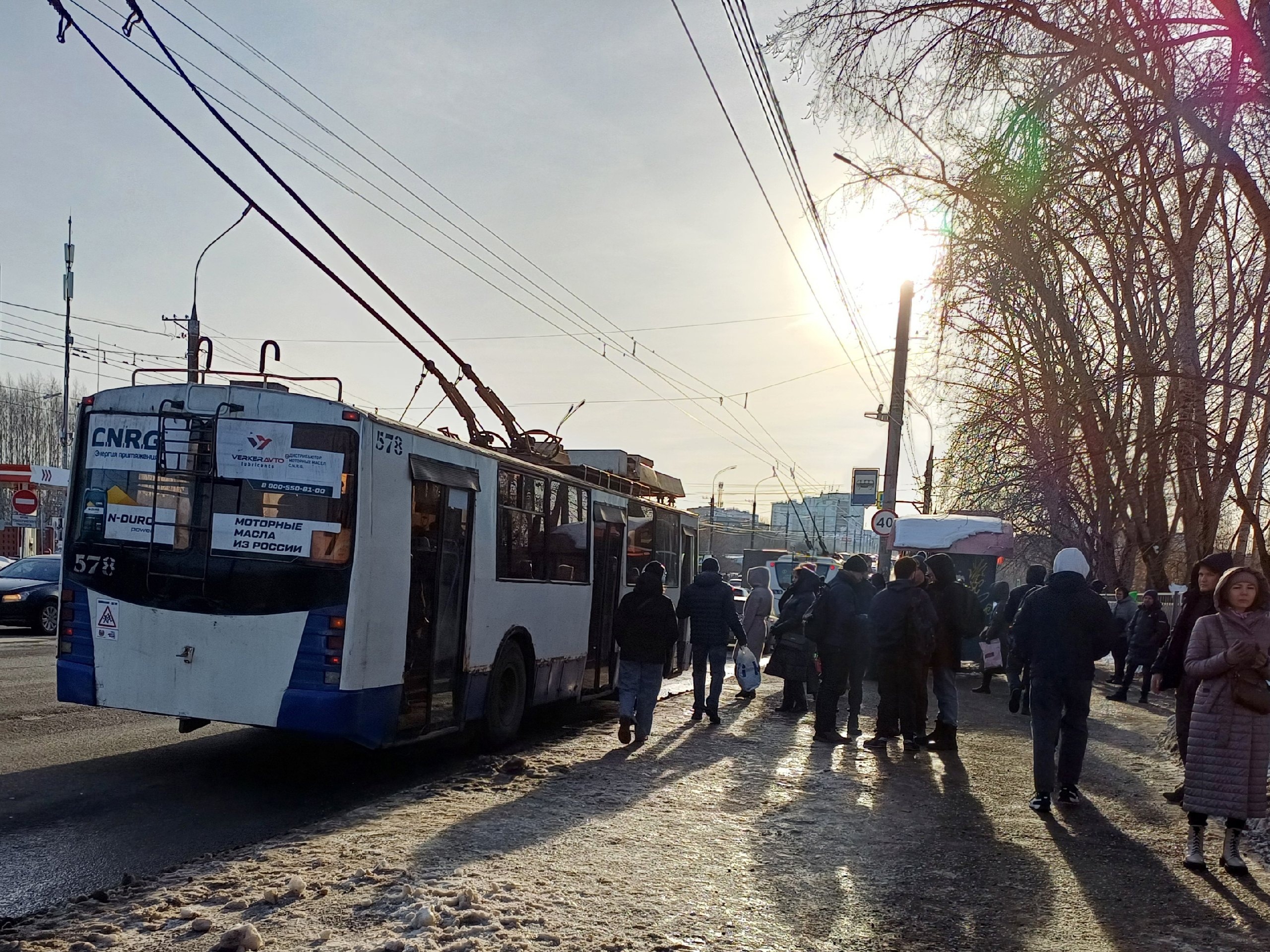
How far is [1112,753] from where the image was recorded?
37.1 ft

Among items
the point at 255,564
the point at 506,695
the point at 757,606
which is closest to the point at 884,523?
the point at 757,606

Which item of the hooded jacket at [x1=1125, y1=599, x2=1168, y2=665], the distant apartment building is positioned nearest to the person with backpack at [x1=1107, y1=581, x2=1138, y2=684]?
the hooded jacket at [x1=1125, y1=599, x2=1168, y2=665]

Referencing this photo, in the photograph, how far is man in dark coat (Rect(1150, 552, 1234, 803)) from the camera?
304 inches

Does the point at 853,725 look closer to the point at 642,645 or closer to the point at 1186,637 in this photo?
the point at 642,645

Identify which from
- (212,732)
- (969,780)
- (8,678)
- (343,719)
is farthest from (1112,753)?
(8,678)

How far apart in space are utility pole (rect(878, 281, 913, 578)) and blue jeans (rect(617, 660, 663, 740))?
12921mm

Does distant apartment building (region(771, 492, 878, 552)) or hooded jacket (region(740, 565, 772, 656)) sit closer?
hooded jacket (region(740, 565, 772, 656))

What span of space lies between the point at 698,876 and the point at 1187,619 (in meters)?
4.42

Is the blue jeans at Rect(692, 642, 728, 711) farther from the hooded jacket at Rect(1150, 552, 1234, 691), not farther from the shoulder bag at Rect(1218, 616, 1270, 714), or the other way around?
the shoulder bag at Rect(1218, 616, 1270, 714)

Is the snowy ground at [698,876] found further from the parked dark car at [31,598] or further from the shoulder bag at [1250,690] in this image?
the parked dark car at [31,598]

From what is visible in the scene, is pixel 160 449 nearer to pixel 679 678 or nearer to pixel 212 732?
pixel 212 732

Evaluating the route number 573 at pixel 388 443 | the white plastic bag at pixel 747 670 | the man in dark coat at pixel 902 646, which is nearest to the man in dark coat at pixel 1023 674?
the man in dark coat at pixel 902 646

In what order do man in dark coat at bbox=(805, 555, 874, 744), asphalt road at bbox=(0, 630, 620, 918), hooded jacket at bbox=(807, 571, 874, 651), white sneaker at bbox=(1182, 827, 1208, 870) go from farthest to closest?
hooded jacket at bbox=(807, 571, 874, 651)
man in dark coat at bbox=(805, 555, 874, 744)
white sneaker at bbox=(1182, 827, 1208, 870)
asphalt road at bbox=(0, 630, 620, 918)

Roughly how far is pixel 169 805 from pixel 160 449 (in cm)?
243
